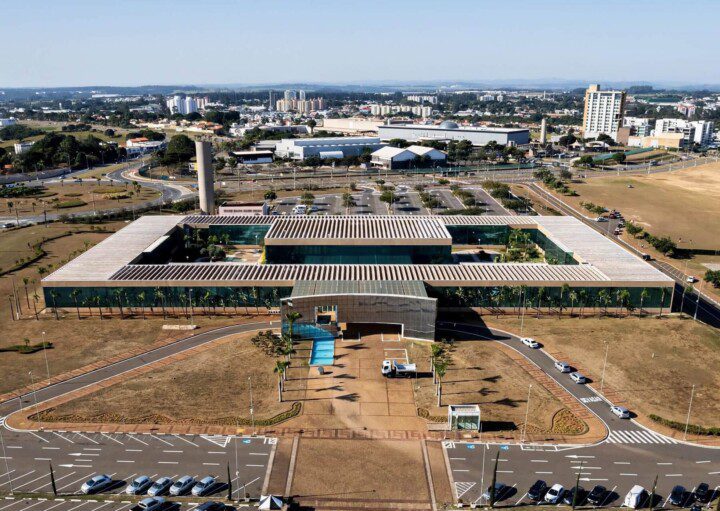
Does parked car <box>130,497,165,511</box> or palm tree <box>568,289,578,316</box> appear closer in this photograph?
parked car <box>130,497,165,511</box>

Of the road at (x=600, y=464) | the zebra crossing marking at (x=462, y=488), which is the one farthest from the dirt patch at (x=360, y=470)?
the road at (x=600, y=464)

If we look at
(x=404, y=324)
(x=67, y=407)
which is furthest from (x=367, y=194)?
(x=67, y=407)

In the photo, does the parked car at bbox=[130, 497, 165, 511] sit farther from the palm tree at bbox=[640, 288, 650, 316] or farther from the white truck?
the palm tree at bbox=[640, 288, 650, 316]

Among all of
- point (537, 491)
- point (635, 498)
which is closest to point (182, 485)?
point (537, 491)

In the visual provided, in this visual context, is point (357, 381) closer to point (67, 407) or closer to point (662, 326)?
point (67, 407)

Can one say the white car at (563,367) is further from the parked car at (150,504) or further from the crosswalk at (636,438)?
the parked car at (150,504)

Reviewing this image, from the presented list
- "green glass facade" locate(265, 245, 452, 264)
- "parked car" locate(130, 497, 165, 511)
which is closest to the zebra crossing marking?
"parked car" locate(130, 497, 165, 511)
